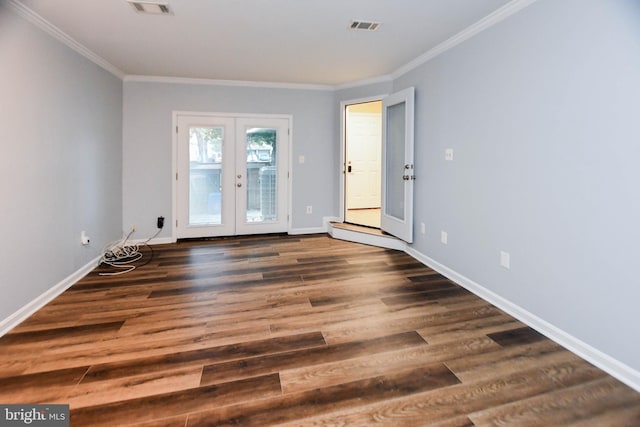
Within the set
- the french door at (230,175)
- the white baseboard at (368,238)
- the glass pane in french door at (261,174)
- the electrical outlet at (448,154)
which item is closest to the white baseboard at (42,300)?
the french door at (230,175)

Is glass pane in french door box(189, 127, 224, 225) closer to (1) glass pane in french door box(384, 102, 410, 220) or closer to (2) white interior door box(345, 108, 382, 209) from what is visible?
(1) glass pane in french door box(384, 102, 410, 220)

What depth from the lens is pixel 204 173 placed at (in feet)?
16.8

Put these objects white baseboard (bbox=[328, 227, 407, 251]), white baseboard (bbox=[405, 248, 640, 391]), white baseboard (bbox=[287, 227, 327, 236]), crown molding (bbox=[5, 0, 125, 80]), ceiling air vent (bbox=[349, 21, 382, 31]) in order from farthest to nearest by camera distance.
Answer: white baseboard (bbox=[287, 227, 327, 236]) → white baseboard (bbox=[328, 227, 407, 251]) → ceiling air vent (bbox=[349, 21, 382, 31]) → crown molding (bbox=[5, 0, 125, 80]) → white baseboard (bbox=[405, 248, 640, 391])

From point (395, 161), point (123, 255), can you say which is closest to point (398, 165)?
point (395, 161)

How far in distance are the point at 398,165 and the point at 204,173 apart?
2.95 metres

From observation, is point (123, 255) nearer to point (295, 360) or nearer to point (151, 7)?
point (151, 7)

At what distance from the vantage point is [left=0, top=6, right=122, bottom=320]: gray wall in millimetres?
2402

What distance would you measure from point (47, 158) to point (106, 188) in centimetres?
136

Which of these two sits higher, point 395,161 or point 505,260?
point 395,161

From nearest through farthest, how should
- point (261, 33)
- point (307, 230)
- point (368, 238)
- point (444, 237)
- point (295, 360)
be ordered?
point (295, 360)
point (261, 33)
point (444, 237)
point (368, 238)
point (307, 230)

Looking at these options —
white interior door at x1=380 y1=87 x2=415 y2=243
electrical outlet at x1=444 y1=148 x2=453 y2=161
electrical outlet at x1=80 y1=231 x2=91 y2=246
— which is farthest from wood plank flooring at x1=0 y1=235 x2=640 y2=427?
electrical outlet at x1=444 y1=148 x2=453 y2=161

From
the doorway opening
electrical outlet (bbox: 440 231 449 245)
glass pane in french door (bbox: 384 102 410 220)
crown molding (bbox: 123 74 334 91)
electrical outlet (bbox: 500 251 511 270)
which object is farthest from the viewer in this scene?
the doorway opening

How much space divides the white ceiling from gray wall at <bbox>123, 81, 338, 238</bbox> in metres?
0.44

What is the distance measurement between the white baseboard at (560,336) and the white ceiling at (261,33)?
7.83 feet
